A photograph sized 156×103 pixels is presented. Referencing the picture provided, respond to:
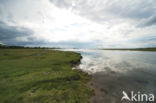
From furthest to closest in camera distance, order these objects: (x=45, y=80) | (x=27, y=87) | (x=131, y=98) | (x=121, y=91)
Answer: (x=45, y=80) → (x=121, y=91) → (x=27, y=87) → (x=131, y=98)

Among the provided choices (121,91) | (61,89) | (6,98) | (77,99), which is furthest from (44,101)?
(121,91)

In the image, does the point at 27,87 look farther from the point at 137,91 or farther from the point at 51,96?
the point at 137,91

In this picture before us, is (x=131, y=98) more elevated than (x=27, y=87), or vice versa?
(x=27, y=87)

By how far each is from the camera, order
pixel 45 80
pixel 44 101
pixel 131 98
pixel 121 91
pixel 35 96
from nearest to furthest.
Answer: pixel 44 101
pixel 35 96
pixel 131 98
pixel 121 91
pixel 45 80

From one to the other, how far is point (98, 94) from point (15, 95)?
927 centimetres

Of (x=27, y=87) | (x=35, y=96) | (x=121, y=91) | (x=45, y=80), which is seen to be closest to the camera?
(x=35, y=96)

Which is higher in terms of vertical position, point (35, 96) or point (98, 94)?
point (35, 96)

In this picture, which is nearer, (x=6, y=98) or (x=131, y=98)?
(x=6, y=98)

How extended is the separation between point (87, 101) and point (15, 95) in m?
7.56

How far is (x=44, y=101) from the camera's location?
22.3 feet

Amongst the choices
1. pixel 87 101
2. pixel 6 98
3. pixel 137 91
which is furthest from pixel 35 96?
pixel 137 91

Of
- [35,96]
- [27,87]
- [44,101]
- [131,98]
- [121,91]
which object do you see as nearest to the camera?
[44,101]

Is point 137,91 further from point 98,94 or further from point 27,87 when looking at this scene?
point 27,87

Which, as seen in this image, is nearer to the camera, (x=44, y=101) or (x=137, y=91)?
(x=44, y=101)
